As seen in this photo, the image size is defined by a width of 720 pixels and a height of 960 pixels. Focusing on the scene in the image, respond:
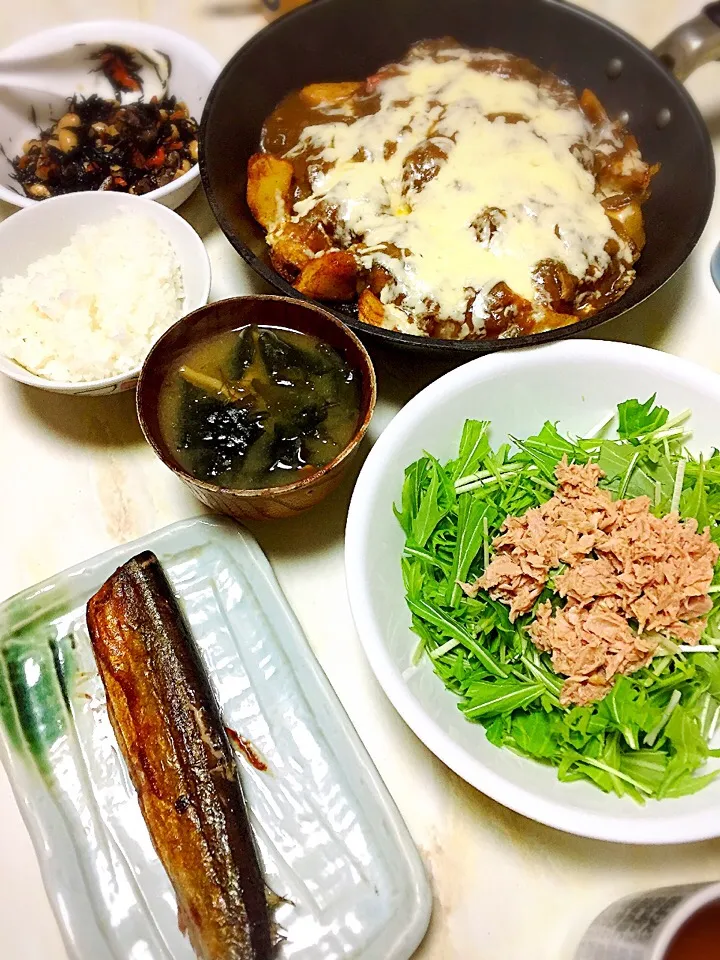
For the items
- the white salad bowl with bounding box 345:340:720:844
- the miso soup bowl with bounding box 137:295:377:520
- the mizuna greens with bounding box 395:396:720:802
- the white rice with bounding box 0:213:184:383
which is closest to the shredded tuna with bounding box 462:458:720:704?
the mizuna greens with bounding box 395:396:720:802

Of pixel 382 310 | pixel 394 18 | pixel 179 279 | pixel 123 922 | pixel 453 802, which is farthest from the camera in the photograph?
pixel 394 18

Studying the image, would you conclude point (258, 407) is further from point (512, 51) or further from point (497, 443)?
point (512, 51)

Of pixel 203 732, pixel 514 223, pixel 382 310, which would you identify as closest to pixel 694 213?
pixel 514 223

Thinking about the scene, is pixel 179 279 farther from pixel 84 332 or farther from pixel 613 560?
pixel 613 560

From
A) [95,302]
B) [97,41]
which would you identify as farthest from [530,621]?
[97,41]

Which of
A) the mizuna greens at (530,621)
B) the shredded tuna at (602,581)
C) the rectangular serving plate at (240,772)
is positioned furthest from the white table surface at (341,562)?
the shredded tuna at (602,581)

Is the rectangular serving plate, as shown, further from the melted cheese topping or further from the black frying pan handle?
the black frying pan handle

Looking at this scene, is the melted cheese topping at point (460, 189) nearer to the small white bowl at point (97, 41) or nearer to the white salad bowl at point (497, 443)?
the white salad bowl at point (497, 443)
